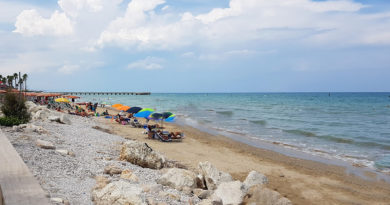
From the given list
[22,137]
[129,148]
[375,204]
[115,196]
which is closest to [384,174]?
[375,204]

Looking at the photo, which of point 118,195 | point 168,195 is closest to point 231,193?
point 168,195

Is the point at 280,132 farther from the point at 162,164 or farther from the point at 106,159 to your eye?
the point at 106,159

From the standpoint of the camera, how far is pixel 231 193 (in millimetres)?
6699

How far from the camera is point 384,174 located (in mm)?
11188

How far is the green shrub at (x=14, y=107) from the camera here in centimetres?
1260

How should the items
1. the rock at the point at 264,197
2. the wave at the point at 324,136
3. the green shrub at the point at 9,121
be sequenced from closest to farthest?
the rock at the point at 264,197 < the green shrub at the point at 9,121 < the wave at the point at 324,136

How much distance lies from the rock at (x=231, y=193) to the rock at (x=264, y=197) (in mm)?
238

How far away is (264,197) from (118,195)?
11.6 ft

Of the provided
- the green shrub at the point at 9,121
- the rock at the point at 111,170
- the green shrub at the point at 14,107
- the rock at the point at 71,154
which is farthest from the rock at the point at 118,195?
the green shrub at the point at 14,107

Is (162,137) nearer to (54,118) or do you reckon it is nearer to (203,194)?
(54,118)

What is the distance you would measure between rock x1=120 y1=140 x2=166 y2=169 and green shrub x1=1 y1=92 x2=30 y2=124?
6413mm

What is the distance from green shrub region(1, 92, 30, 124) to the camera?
1260 centimetres

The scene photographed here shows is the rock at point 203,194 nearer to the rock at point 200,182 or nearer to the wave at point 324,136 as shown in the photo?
the rock at point 200,182

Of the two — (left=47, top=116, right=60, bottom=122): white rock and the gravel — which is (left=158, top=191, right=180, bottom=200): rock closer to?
the gravel
